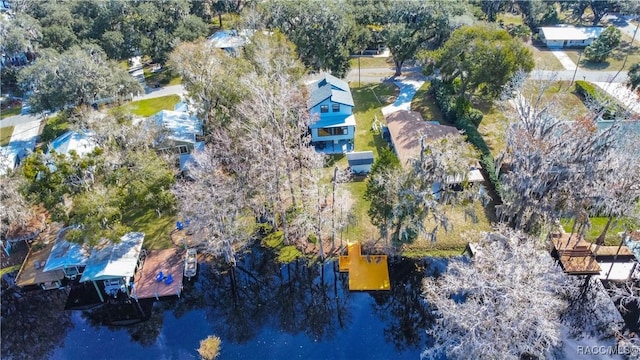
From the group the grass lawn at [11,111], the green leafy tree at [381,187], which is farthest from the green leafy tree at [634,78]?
the grass lawn at [11,111]

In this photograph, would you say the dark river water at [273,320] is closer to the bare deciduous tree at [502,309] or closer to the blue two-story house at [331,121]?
the bare deciduous tree at [502,309]

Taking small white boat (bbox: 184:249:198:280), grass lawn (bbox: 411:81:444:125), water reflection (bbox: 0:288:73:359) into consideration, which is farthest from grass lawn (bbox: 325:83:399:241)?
water reflection (bbox: 0:288:73:359)

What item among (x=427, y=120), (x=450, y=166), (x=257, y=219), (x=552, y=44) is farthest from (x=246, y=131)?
(x=552, y=44)

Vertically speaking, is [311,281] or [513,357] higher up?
[513,357]

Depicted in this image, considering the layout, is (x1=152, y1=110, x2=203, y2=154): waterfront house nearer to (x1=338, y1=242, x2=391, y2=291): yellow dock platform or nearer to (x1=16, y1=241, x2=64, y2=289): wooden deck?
(x1=16, y1=241, x2=64, y2=289): wooden deck

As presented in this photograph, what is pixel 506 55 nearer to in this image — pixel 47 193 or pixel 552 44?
pixel 552 44

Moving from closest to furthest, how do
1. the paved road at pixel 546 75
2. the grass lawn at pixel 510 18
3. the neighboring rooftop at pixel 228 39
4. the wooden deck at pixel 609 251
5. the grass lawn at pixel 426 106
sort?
the wooden deck at pixel 609 251, the grass lawn at pixel 426 106, the paved road at pixel 546 75, the neighboring rooftop at pixel 228 39, the grass lawn at pixel 510 18
